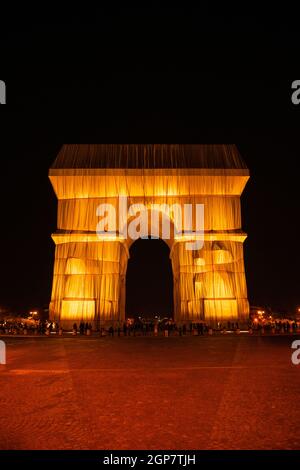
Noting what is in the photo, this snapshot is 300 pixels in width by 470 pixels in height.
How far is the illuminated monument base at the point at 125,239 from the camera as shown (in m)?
34.1

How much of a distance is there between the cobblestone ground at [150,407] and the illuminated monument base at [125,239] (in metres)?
22.3

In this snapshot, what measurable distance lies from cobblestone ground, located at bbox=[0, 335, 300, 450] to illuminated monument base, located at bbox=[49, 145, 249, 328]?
22.3 meters

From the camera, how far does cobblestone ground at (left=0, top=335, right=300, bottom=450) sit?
202 inches

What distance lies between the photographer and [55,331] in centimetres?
3281

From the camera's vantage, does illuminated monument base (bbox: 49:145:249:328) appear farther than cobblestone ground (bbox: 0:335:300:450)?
Yes

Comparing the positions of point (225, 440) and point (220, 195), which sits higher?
point (220, 195)

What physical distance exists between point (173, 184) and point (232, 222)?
5.56 m

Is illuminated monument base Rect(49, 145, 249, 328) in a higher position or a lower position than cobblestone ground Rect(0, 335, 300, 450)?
higher

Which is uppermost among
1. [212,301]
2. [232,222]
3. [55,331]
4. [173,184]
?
[173,184]

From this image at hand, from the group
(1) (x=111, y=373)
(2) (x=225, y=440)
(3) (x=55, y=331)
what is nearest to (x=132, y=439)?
(2) (x=225, y=440)

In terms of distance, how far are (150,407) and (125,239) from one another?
31.1m

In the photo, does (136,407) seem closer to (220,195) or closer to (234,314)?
(234,314)

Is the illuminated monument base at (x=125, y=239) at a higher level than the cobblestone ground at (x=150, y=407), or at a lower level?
higher
